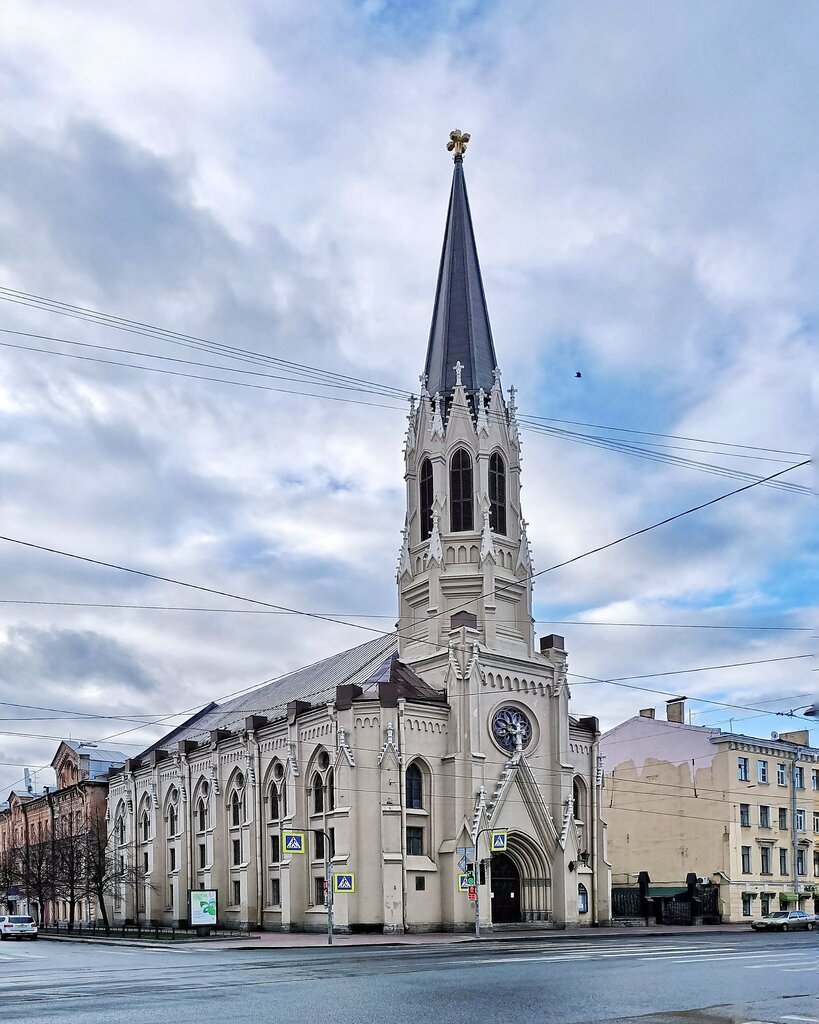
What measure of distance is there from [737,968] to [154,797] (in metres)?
54.6

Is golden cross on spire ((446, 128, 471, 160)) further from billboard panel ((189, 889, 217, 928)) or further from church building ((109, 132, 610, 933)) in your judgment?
billboard panel ((189, 889, 217, 928))

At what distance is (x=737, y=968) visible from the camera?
2344cm

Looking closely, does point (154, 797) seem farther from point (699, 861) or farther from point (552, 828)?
point (699, 861)

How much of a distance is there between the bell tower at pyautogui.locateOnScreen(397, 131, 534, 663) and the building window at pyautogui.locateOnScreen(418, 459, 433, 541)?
57mm

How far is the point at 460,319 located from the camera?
209ft

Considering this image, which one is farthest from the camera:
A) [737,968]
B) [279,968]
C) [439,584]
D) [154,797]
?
[154,797]

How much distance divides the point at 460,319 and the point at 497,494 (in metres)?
10.9

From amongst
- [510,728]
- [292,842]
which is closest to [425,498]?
[510,728]

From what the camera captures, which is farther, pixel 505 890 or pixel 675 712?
pixel 675 712

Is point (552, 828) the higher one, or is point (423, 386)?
point (423, 386)

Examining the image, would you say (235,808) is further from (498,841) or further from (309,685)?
(498,841)

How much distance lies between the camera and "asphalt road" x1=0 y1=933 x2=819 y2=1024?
15.9 metres

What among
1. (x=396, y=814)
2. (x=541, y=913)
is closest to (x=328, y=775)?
(x=396, y=814)

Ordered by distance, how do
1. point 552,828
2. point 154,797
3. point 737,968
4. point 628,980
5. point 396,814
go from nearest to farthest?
point 628,980, point 737,968, point 396,814, point 552,828, point 154,797
